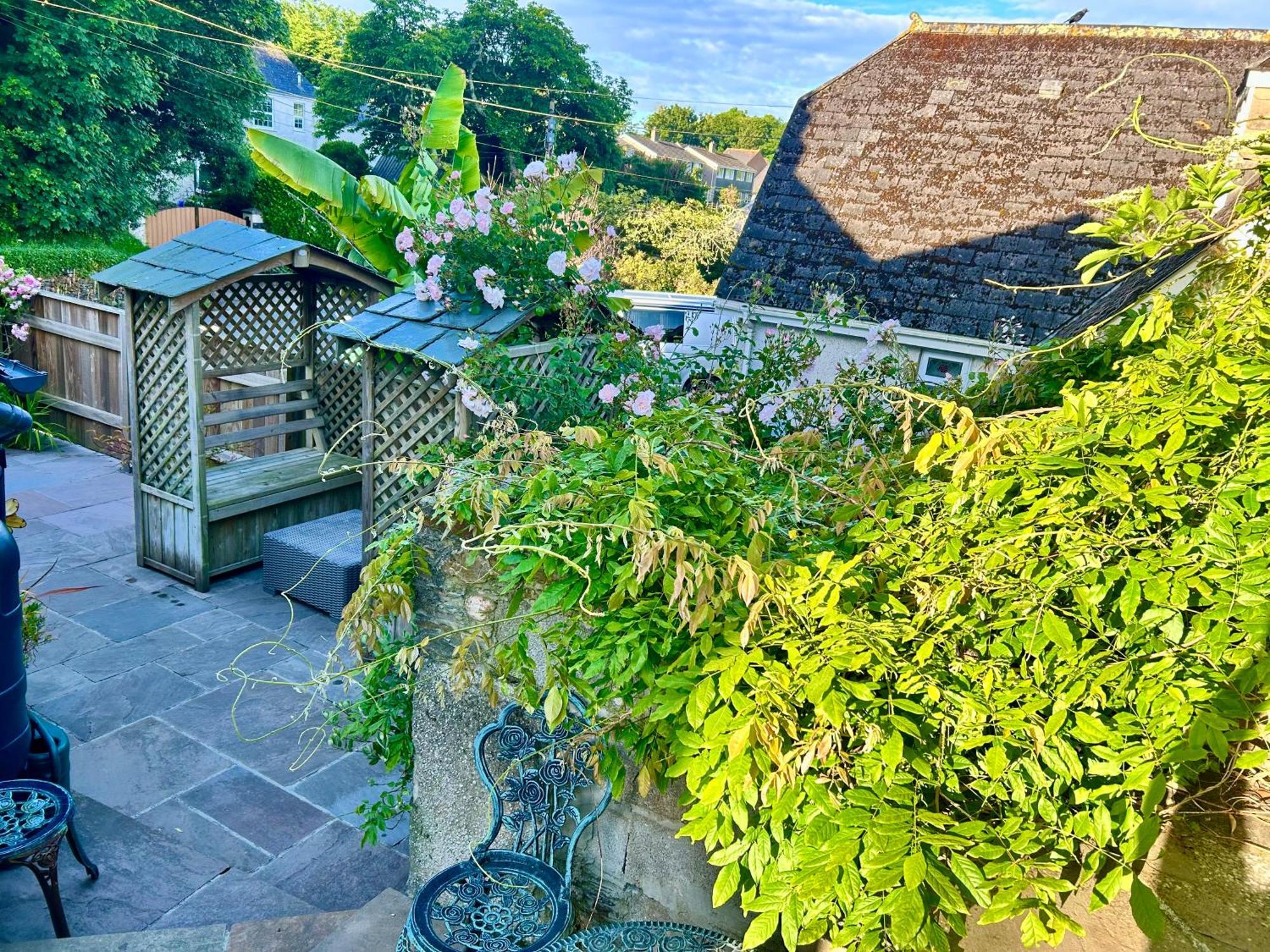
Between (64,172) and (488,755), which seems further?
(64,172)

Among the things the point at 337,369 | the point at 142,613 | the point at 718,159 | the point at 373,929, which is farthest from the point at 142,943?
the point at 718,159

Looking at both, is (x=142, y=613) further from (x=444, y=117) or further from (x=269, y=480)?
(x=444, y=117)

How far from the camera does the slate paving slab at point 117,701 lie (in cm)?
509

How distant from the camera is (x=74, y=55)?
22625 millimetres

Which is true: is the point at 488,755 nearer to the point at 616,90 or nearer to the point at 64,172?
the point at 64,172

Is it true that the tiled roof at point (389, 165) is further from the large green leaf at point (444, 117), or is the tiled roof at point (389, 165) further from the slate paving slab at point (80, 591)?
the slate paving slab at point (80, 591)

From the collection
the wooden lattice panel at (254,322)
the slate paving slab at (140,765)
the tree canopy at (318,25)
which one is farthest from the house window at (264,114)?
the slate paving slab at (140,765)

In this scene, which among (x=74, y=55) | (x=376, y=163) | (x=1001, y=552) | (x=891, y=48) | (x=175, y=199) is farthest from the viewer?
(x=376, y=163)

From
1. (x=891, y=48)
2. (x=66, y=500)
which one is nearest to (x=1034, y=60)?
(x=891, y=48)

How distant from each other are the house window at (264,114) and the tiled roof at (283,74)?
3.03 ft

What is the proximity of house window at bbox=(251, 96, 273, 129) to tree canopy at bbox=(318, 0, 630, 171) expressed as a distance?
243 cm

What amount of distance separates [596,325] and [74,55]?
82.0ft

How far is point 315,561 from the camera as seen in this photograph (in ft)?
21.4

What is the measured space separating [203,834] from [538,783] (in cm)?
255
